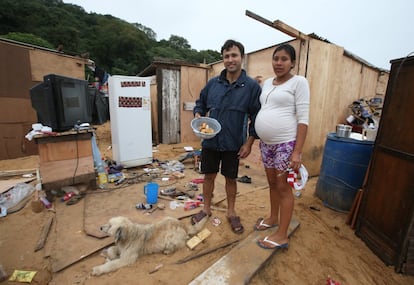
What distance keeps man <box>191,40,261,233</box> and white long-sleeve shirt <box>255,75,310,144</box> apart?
0.77ft

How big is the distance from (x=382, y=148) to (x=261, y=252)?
1.66m

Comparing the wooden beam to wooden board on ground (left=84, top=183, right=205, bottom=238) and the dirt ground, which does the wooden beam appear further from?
wooden board on ground (left=84, top=183, right=205, bottom=238)

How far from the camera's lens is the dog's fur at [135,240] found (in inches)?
67.7

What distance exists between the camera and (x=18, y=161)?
464cm

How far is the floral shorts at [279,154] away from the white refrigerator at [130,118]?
313cm

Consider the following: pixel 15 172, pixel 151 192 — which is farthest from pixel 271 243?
pixel 15 172

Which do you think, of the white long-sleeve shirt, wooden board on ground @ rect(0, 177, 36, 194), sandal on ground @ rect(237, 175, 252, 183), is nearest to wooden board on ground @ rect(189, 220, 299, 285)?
the white long-sleeve shirt

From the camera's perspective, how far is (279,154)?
5.54 ft

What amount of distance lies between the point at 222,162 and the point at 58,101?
8.90 feet

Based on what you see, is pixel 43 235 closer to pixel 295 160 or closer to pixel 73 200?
pixel 73 200

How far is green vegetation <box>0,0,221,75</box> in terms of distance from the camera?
17.9 meters

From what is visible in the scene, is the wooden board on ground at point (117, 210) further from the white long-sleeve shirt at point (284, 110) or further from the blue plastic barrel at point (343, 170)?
the blue plastic barrel at point (343, 170)

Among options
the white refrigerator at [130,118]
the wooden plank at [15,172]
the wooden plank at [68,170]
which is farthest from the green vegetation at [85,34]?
the wooden plank at [68,170]

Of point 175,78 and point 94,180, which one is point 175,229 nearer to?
point 94,180
